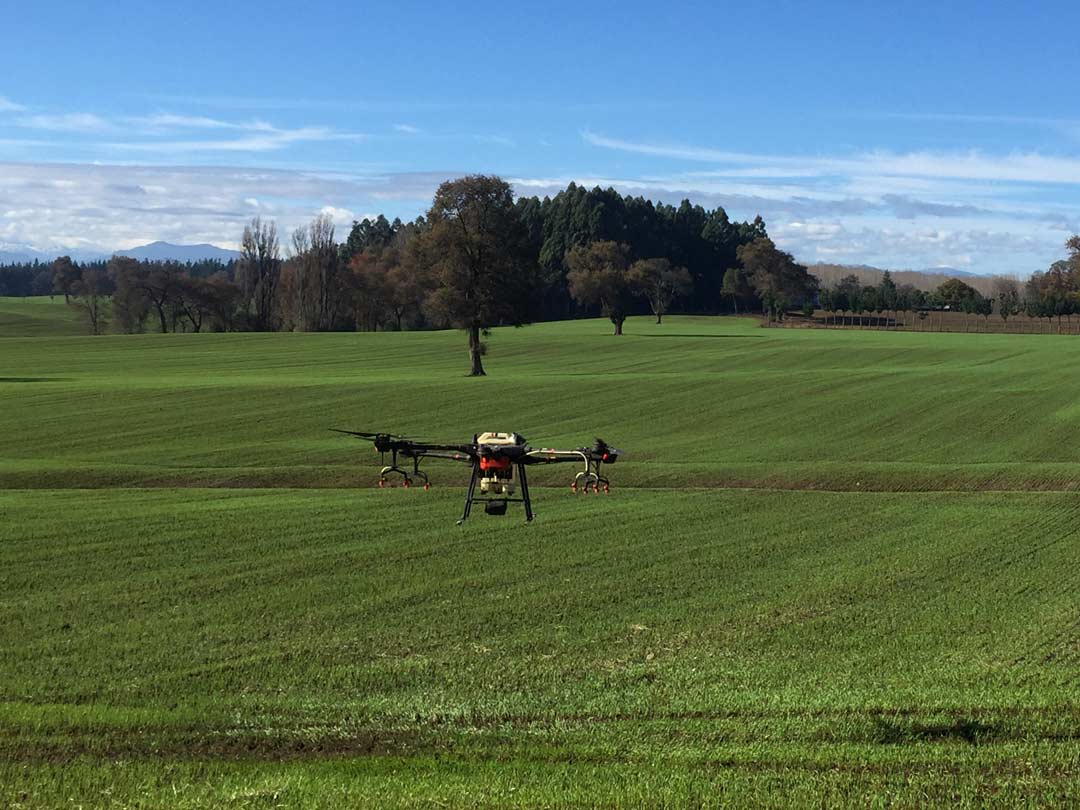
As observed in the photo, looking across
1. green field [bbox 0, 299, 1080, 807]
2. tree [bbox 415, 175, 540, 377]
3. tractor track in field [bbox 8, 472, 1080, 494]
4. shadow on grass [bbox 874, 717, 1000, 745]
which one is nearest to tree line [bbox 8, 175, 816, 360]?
tree [bbox 415, 175, 540, 377]

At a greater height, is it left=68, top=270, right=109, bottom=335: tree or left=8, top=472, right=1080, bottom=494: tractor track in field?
left=68, top=270, right=109, bottom=335: tree

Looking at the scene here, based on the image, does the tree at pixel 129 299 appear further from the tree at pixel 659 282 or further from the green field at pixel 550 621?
the green field at pixel 550 621

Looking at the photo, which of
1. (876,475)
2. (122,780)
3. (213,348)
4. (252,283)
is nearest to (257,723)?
(122,780)

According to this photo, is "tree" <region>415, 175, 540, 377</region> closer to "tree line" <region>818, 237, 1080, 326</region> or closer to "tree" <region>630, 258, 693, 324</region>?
"tree" <region>630, 258, 693, 324</region>

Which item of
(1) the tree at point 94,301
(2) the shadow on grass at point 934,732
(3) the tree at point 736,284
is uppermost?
(3) the tree at point 736,284

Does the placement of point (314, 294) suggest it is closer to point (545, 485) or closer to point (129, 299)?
point (129, 299)

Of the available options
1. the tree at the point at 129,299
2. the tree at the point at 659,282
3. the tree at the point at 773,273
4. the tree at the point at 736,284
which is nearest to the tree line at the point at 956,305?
the tree at the point at 773,273
